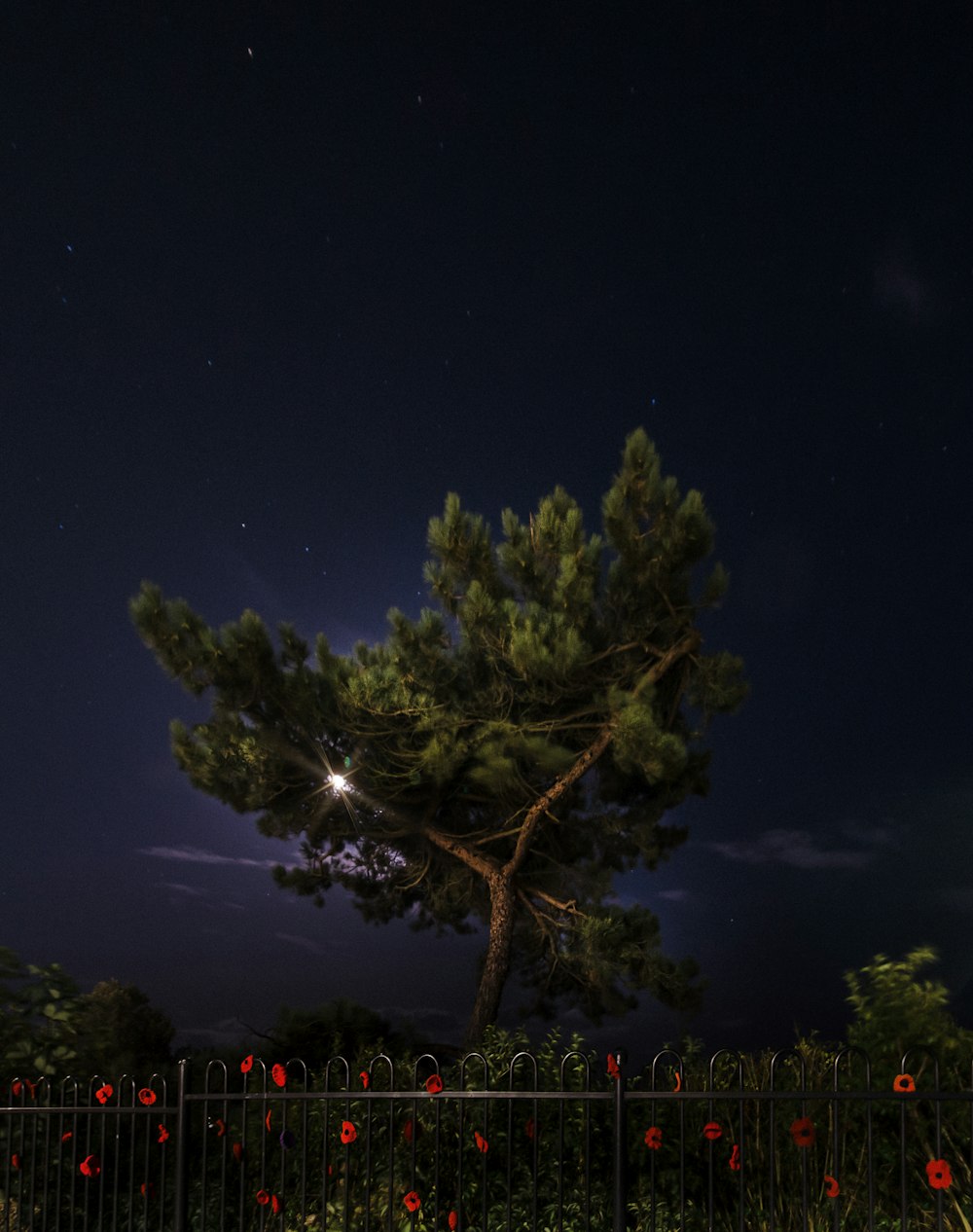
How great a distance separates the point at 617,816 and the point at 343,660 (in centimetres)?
381

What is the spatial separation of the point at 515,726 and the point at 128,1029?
17.2 feet

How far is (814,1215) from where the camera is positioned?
7062mm

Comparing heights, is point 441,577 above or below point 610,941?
above

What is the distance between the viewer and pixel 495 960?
13.3 metres

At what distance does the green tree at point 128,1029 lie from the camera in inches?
477

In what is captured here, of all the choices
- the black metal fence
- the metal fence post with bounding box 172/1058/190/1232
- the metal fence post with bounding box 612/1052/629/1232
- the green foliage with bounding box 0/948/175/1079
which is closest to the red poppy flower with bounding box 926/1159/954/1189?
the black metal fence

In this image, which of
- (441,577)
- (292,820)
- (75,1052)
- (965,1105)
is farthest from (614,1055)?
(292,820)

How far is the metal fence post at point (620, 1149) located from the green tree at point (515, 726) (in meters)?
6.70

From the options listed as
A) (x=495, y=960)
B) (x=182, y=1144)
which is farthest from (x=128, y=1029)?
(x=182, y=1144)

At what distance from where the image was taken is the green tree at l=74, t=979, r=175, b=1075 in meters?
12.1

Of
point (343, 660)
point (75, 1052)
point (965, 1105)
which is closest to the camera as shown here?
point (965, 1105)

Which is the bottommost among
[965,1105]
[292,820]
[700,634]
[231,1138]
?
[231,1138]

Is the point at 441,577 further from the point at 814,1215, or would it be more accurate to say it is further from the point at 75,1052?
the point at 814,1215

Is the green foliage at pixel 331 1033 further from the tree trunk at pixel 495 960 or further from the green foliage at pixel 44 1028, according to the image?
the green foliage at pixel 44 1028
